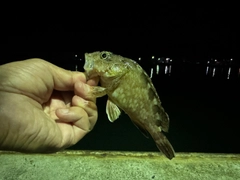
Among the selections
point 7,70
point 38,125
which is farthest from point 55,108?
point 7,70

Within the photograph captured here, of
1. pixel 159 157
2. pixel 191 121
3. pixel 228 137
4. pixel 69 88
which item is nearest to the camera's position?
pixel 69 88

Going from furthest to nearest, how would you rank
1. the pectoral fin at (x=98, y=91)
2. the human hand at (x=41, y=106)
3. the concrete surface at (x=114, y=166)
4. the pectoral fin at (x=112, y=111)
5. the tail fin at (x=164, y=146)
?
the concrete surface at (x=114, y=166) < the tail fin at (x=164, y=146) < the pectoral fin at (x=112, y=111) < the pectoral fin at (x=98, y=91) < the human hand at (x=41, y=106)

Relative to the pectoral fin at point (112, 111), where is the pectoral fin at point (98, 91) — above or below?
above

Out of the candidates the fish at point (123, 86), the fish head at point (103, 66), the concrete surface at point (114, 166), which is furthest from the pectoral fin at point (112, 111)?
the concrete surface at point (114, 166)

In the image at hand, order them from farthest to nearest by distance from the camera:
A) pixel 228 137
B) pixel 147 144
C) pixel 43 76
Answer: pixel 228 137, pixel 147 144, pixel 43 76

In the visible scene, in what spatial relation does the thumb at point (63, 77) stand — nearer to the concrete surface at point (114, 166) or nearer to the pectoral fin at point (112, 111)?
the pectoral fin at point (112, 111)

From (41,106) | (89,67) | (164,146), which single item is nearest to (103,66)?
(89,67)

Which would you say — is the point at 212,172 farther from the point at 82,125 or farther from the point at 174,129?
the point at 174,129

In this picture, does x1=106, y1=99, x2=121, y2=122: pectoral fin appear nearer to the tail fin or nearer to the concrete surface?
the tail fin
